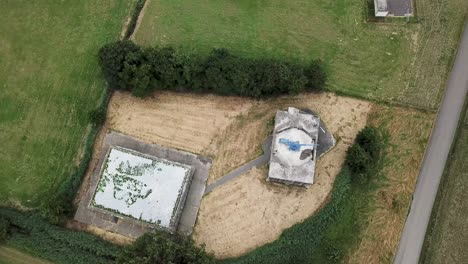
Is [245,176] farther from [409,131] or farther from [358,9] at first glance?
[358,9]

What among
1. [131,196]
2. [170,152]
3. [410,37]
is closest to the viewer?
[131,196]

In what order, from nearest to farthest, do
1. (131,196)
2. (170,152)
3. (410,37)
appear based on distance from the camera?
1. (131,196)
2. (170,152)
3. (410,37)

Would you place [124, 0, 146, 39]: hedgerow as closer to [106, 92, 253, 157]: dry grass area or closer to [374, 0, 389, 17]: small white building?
[106, 92, 253, 157]: dry grass area

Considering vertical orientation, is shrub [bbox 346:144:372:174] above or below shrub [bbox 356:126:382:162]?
below

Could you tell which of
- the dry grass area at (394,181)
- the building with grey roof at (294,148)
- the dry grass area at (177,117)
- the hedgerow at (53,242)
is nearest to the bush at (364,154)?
the dry grass area at (394,181)

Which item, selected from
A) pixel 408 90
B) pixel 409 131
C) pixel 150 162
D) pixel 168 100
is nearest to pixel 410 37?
pixel 408 90

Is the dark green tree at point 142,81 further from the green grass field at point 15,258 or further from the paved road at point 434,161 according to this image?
the paved road at point 434,161

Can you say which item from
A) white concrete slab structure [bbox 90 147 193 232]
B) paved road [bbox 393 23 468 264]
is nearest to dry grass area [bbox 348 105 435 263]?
paved road [bbox 393 23 468 264]

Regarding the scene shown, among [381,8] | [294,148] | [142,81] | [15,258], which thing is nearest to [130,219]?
[15,258]
